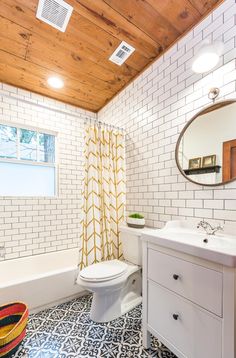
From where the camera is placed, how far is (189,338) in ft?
3.48

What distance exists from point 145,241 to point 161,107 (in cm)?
136

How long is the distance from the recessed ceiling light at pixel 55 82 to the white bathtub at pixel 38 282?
2.25 m

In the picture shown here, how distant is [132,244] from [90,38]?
2.06 m

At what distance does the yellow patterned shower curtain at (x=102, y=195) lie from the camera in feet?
6.72

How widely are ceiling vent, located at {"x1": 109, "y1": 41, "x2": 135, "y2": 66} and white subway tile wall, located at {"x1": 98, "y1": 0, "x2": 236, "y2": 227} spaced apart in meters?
0.30

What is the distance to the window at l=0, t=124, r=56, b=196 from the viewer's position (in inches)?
95.0

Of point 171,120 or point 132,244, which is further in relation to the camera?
point 132,244

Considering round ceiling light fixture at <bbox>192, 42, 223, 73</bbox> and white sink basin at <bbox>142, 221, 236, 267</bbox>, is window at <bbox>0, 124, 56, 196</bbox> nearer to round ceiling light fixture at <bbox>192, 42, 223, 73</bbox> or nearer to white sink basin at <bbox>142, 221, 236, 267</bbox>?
white sink basin at <bbox>142, 221, 236, 267</bbox>

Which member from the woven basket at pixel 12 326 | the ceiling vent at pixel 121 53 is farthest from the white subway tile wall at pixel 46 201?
the woven basket at pixel 12 326

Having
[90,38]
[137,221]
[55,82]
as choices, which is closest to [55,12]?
[90,38]

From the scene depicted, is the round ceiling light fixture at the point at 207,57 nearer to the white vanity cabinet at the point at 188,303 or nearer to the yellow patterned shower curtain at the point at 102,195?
the yellow patterned shower curtain at the point at 102,195

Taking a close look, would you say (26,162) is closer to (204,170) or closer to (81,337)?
(81,337)

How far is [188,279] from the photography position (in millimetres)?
1071

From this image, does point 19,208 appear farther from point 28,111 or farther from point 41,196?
point 28,111
